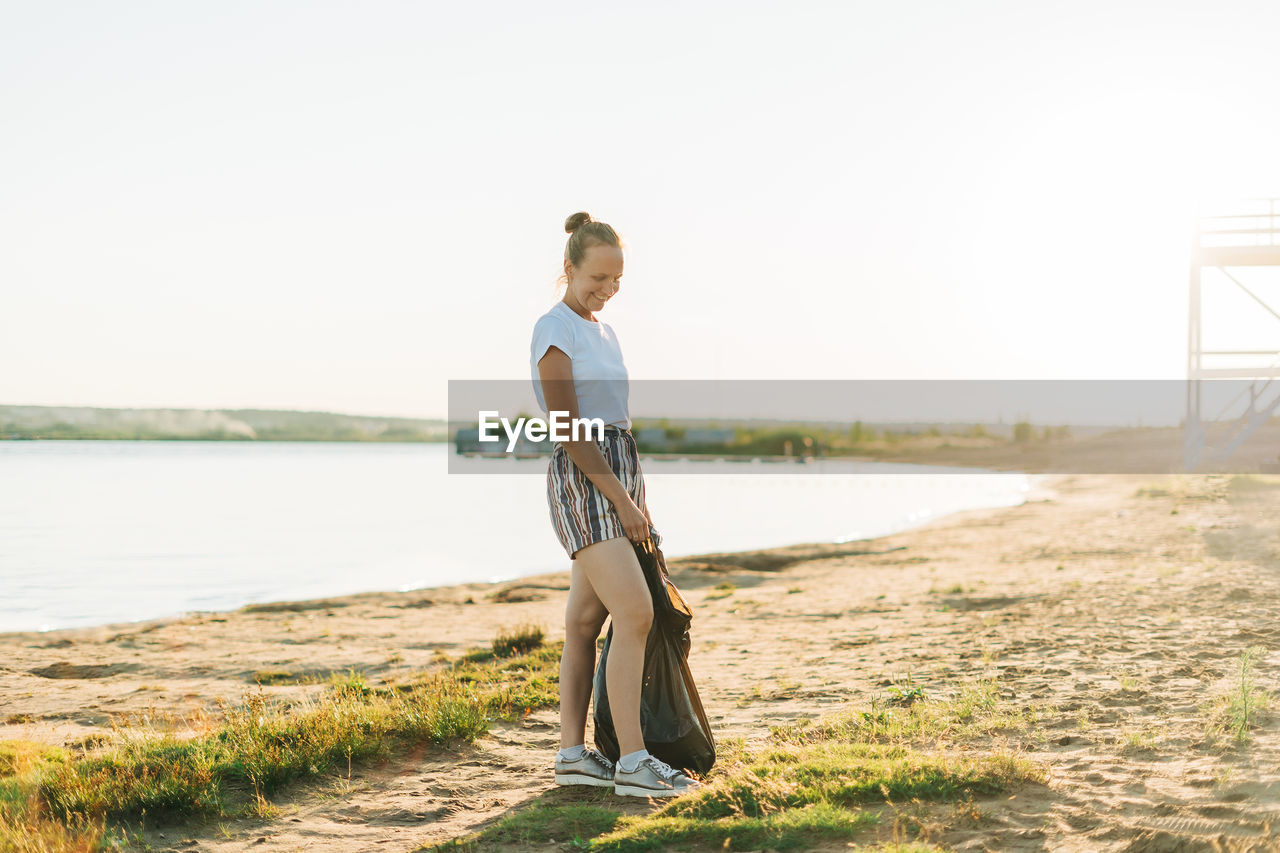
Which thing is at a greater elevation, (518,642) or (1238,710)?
(1238,710)

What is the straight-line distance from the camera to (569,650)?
4.22 metres

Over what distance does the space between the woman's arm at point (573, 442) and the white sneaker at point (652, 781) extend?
106cm

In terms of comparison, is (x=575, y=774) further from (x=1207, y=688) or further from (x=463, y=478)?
(x=463, y=478)

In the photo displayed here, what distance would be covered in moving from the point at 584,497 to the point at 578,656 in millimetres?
808

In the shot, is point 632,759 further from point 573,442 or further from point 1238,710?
point 1238,710

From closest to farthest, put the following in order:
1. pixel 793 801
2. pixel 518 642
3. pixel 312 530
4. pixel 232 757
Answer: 1. pixel 793 801
2. pixel 232 757
3. pixel 518 642
4. pixel 312 530

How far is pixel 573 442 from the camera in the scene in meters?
3.72

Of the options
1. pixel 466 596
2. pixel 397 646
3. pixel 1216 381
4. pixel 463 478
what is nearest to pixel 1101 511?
pixel 1216 381

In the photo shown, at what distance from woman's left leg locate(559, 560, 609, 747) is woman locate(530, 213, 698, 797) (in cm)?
1

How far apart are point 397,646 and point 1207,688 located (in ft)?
22.9

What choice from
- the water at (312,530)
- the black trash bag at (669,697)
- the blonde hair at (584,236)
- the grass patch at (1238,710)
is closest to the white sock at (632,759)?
the black trash bag at (669,697)

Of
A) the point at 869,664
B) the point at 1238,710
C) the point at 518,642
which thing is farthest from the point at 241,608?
the point at 1238,710

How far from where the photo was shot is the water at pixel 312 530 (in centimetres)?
1488

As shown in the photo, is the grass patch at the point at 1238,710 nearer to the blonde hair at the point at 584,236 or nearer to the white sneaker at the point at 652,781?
the white sneaker at the point at 652,781
